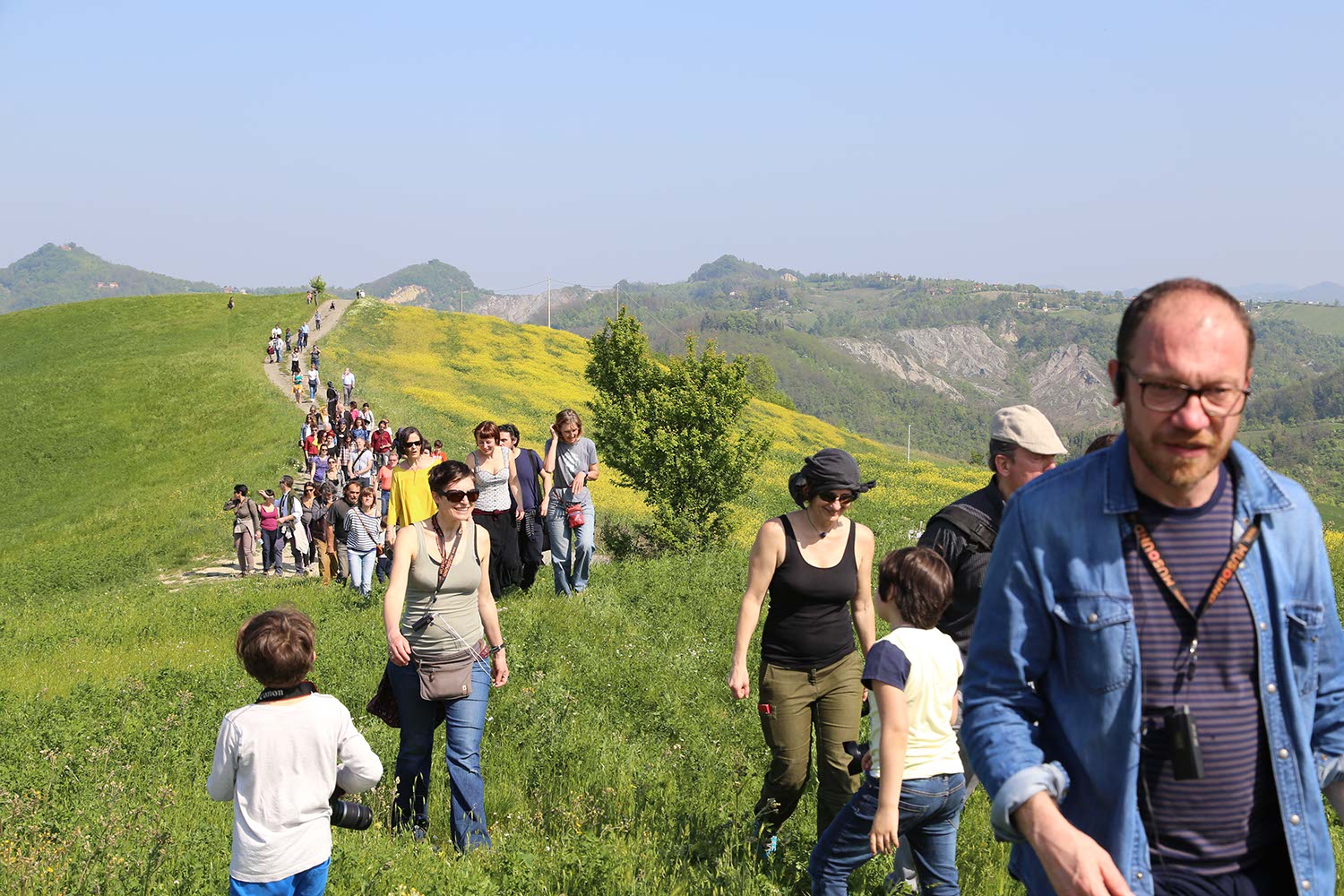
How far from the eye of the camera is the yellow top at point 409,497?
8.69 metres

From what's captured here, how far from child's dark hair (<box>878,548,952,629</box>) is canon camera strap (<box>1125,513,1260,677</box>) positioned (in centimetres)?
190

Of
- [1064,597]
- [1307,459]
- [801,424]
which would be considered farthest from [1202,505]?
[1307,459]

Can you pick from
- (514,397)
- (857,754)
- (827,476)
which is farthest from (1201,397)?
(514,397)

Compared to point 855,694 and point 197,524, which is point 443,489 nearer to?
point 855,694

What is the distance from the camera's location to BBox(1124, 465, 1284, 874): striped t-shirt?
7.04ft

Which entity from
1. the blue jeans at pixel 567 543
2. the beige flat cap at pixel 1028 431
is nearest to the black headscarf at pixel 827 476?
the beige flat cap at pixel 1028 431

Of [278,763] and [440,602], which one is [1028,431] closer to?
[440,602]

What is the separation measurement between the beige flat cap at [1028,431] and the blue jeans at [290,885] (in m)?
3.12

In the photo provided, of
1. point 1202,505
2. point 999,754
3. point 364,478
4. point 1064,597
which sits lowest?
point 364,478

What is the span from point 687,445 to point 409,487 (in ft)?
33.4

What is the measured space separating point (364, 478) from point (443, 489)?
973cm

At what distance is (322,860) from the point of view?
3.64 m

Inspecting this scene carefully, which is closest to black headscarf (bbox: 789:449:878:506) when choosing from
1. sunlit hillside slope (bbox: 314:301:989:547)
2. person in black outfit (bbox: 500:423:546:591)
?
person in black outfit (bbox: 500:423:546:591)

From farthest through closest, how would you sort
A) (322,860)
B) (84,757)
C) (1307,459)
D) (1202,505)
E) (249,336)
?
(1307,459) < (249,336) < (84,757) < (322,860) < (1202,505)
